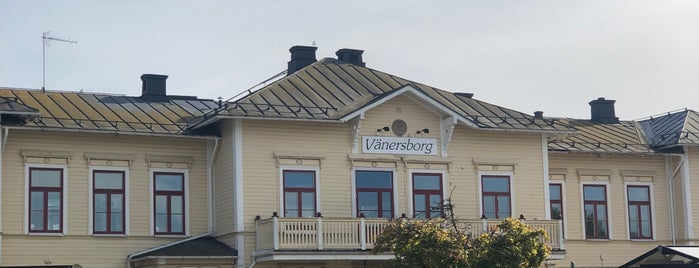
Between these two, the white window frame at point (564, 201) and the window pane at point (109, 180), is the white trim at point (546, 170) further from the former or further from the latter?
the window pane at point (109, 180)

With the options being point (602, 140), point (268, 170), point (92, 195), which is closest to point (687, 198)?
point (602, 140)

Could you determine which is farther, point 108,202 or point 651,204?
point 651,204

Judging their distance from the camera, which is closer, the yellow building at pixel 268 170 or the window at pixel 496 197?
the yellow building at pixel 268 170

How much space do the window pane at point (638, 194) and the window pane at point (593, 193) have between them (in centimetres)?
101

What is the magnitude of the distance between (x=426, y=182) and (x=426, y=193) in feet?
1.05

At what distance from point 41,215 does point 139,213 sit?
8.61ft

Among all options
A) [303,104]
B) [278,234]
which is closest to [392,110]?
[303,104]

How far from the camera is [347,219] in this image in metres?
34.7

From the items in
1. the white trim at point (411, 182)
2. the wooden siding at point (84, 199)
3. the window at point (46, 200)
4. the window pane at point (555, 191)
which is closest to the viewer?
the wooden siding at point (84, 199)

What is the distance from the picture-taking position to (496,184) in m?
38.3

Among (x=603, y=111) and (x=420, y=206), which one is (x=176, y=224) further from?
(x=603, y=111)

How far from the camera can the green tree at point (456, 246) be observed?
31.1 m

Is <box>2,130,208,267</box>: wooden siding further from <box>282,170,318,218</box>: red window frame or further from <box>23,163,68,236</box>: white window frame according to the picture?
<box>282,170,318,218</box>: red window frame

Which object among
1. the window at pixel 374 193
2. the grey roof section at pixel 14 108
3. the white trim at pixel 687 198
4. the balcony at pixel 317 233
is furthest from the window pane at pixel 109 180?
the white trim at pixel 687 198
